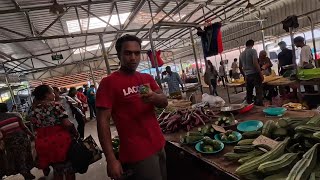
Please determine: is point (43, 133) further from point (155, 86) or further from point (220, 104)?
point (220, 104)

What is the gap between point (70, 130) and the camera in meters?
3.69

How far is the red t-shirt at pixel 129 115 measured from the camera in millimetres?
1983

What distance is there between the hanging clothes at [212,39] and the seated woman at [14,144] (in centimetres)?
401

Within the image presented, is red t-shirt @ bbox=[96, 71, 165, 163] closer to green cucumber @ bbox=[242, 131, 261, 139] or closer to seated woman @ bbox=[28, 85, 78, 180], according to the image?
green cucumber @ bbox=[242, 131, 261, 139]

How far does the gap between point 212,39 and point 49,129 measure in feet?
9.85

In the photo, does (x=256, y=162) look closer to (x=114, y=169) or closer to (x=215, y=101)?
(x=114, y=169)

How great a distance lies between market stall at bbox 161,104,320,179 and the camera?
6.07 feet

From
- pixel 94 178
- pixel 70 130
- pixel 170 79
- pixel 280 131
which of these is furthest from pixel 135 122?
pixel 170 79

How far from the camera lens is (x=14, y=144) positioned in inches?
201

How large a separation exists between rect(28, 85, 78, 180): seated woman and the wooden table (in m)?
1.53

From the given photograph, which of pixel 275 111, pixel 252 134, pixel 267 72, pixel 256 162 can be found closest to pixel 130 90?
pixel 256 162

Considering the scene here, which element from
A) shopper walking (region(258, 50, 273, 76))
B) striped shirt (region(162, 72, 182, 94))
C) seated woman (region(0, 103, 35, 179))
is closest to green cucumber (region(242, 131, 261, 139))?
seated woman (region(0, 103, 35, 179))

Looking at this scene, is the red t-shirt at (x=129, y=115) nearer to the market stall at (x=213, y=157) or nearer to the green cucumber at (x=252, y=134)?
the market stall at (x=213, y=157)

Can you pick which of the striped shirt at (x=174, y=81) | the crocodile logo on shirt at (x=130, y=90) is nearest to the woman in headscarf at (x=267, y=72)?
the striped shirt at (x=174, y=81)
